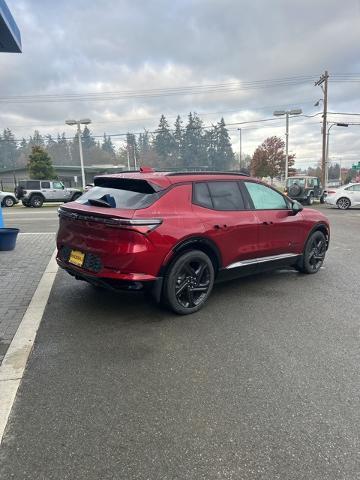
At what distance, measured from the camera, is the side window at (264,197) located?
546 centimetres

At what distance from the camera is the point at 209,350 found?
3668 mm

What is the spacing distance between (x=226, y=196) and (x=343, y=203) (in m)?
18.9

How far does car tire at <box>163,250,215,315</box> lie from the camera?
172 inches

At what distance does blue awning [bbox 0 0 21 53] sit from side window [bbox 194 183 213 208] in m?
5.07

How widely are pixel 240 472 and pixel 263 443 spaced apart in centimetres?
30

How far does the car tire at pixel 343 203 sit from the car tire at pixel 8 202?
20.8 metres

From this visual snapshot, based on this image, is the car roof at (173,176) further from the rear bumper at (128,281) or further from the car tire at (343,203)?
the car tire at (343,203)

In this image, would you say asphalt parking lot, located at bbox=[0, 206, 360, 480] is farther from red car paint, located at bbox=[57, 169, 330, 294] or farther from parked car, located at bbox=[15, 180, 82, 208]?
parked car, located at bbox=[15, 180, 82, 208]

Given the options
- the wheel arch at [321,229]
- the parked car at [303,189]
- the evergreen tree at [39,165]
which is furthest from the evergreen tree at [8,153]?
the wheel arch at [321,229]

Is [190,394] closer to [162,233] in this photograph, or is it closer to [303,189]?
[162,233]

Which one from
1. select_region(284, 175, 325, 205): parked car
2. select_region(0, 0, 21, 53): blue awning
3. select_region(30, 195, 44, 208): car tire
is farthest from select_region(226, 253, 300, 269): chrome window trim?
select_region(30, 195, 44, 208): car tire

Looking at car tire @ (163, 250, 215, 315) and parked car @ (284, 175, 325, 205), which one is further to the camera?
parked car @ (284, 175, 325, 205)

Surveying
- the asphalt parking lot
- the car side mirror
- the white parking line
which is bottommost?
Result: the asphalt parking lot

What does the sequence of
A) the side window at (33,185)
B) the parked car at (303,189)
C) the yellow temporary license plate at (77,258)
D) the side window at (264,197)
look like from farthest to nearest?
the side window at (33,185) < the parked car at (303,189) < the side window at (264,197) < the yellow temporary license plate at (77,258)
